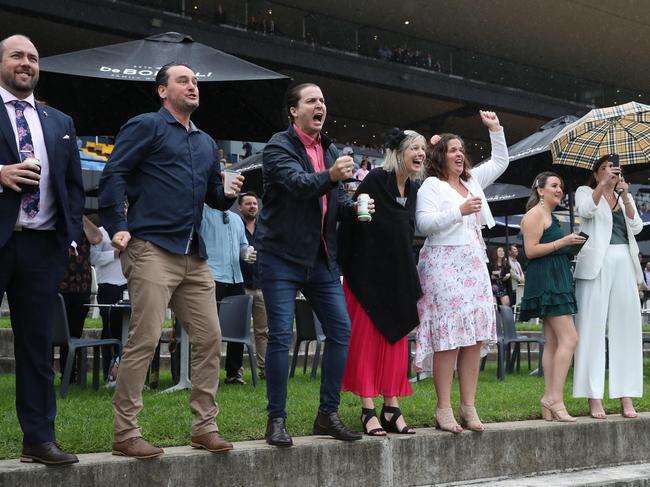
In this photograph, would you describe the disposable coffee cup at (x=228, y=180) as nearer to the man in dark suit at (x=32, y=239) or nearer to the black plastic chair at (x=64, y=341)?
the man in dark suit at (x=32, y=239)

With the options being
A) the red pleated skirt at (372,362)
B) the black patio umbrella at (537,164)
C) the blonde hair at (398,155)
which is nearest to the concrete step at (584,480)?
the red pleated skirt at (372,362)

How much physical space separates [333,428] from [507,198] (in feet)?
34.7

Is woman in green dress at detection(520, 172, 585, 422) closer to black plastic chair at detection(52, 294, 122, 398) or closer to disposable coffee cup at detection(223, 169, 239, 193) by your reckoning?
disposable coffee cup at detection(223, 169, 239, 193)

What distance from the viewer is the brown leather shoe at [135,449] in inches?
153

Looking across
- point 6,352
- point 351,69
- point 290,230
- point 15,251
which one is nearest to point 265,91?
point 290,230

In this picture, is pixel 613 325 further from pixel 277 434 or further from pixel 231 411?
pixel 277 434

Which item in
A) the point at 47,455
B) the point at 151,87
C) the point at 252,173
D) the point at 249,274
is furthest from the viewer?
the point at 252,173

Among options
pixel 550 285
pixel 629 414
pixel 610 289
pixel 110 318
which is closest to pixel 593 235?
pixel 610 289

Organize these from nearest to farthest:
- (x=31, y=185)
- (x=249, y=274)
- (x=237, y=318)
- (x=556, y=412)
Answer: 1. (x=31, y=185)
2. (x=556, y=412)
3. (x=237, y=318)
4. (x=249, y=274)

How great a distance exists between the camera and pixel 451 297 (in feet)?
16.8

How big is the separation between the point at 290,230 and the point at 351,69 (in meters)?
20.6

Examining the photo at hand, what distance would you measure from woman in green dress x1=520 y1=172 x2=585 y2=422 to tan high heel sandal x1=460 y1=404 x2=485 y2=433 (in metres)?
0.95

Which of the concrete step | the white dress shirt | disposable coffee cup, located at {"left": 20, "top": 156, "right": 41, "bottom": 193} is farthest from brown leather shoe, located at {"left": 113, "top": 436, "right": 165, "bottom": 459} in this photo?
the concrete step

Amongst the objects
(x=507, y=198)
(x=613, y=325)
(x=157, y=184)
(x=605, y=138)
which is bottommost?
(x=613, y=325)
